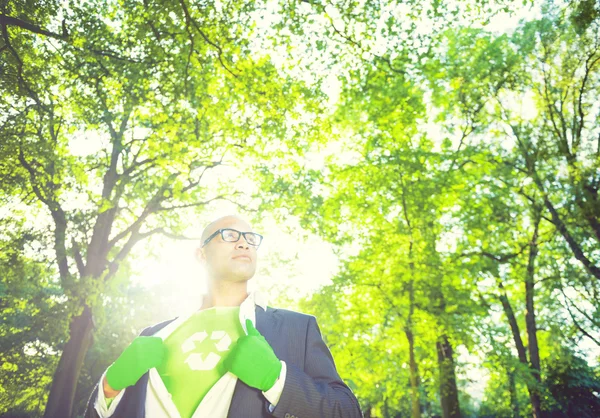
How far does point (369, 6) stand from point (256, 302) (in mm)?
6856

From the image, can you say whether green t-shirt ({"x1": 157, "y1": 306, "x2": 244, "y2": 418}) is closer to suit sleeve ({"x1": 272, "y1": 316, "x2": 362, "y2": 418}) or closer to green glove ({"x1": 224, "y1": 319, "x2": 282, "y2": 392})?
green glove ({"x1": 224, "y1": 319, "x2": 282, "y2": 392})

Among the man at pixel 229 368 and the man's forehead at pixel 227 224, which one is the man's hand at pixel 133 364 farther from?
the man's forehead at pixel 227 224

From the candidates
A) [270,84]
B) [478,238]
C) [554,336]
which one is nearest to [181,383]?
[270,84]

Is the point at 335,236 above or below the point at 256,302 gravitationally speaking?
above

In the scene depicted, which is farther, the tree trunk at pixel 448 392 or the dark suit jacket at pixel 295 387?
the tree trunk at pixel 448 392

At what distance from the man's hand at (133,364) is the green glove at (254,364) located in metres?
0.48

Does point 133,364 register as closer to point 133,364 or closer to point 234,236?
point 133,364

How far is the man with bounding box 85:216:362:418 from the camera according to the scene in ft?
6.01

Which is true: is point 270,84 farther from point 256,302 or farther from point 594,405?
point 594,405

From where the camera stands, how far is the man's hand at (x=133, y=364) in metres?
1.96

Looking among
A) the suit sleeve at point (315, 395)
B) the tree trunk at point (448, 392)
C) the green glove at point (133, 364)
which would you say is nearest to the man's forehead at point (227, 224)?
the green glove at point (133, 364)

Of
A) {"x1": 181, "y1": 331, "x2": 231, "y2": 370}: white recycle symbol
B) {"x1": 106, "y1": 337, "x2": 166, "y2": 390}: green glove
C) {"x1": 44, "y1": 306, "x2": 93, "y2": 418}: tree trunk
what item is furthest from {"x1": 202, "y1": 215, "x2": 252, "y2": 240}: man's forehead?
{"x1": 44, "y1": 306, "x2": 93, "y2": 418}: tree trunk

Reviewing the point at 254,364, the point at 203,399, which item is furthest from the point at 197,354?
the point at 254,364

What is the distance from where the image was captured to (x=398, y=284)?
32.5 feet
